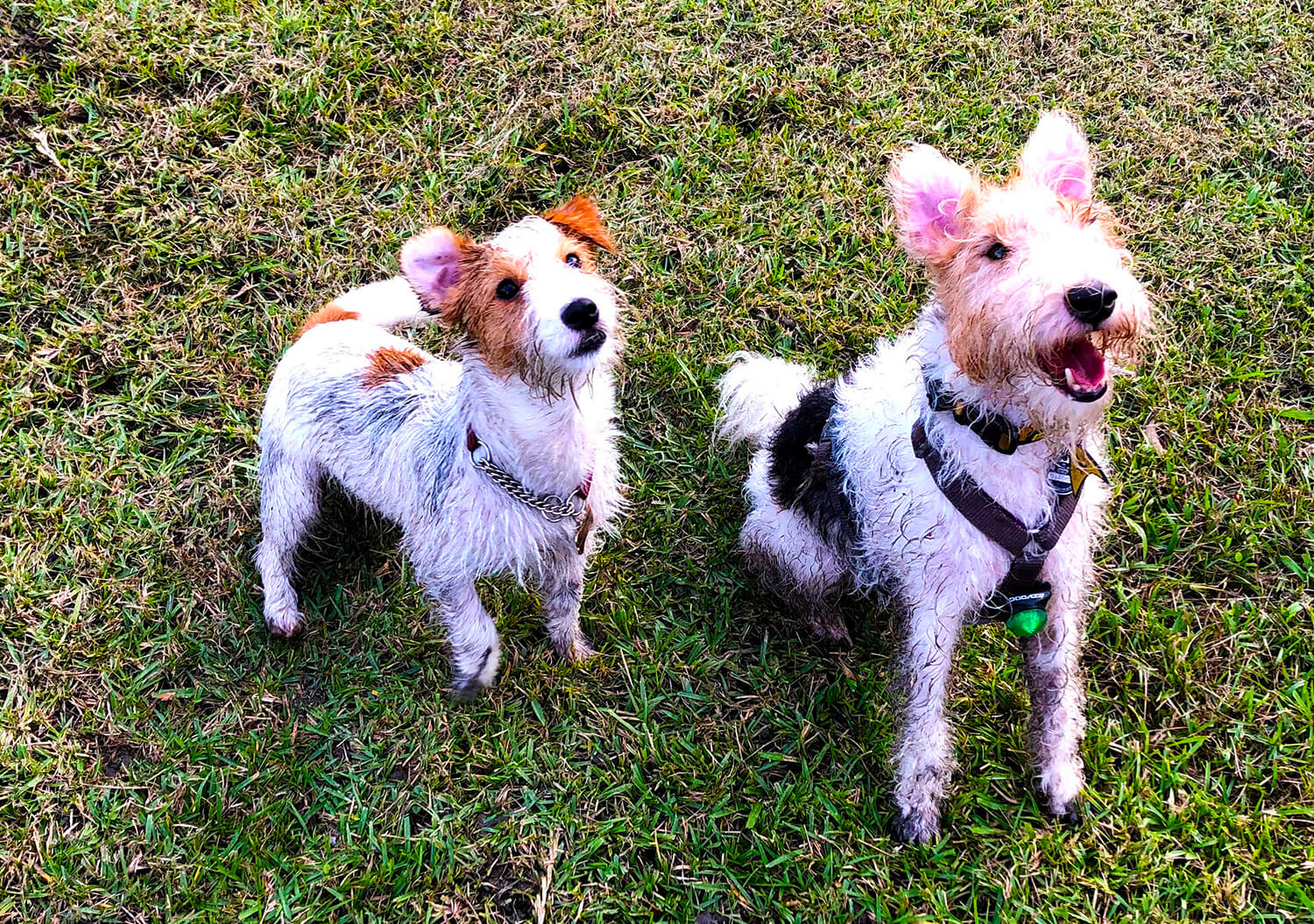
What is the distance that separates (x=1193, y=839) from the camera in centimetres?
363

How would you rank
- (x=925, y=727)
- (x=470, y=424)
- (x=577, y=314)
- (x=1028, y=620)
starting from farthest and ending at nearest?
(x=925, y=727) → (x=470, y=424) → (x=1028, y=620) → (x=577, y=314)

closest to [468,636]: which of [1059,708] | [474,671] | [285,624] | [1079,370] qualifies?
[474,671]

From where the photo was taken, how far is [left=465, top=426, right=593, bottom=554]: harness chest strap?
3396mm

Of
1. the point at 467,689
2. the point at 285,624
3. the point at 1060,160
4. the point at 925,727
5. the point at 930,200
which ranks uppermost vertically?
the point at 1060,160

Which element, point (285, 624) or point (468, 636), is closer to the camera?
point (468, 636)

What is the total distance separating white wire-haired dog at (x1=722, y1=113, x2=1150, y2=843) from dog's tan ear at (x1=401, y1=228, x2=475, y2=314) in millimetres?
1440

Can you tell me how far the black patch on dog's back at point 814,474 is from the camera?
3.62 meters

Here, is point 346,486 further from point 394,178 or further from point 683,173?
point 683,173

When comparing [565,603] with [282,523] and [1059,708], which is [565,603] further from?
[1059,708]

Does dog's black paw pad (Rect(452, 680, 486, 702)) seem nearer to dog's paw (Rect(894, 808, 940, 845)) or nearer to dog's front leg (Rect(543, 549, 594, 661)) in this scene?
dog's front leg (Rect(543, 549, 594, 661))

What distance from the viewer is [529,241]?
10.3ft

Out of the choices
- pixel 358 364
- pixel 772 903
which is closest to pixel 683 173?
pixel 358 364

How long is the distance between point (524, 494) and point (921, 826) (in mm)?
1980

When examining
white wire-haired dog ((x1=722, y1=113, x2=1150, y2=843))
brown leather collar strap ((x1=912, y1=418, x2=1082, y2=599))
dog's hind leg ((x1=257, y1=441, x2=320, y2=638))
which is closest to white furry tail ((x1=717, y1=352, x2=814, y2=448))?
white wire-haired dog ((x1=722, y1=113, x2=1150, y2=843))
